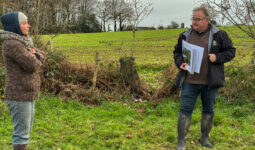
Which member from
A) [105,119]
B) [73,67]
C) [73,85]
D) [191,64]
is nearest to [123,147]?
[105,119]

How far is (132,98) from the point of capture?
6559mm

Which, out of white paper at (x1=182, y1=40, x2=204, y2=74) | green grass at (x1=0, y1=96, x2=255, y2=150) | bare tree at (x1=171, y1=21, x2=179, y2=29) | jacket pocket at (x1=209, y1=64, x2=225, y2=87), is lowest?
green grass at (x1=0, y1=96, x2=255, y2=150)

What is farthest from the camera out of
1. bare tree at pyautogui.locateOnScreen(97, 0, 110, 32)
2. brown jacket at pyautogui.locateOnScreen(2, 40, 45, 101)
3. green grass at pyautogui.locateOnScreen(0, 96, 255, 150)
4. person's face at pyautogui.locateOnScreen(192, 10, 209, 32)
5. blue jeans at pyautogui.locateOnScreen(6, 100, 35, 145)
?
bare tree at pyautogui.locateOnScreen(97, 0, 110, 32)

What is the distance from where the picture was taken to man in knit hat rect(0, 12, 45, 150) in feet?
9.32

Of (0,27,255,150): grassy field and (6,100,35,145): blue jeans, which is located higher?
(6,100,35,145): blue jeans

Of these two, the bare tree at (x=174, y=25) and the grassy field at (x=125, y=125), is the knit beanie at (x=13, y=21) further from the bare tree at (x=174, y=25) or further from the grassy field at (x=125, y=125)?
the bare tree at (x=174, y=25)

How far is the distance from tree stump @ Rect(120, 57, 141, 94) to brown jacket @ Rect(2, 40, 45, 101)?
381 cm

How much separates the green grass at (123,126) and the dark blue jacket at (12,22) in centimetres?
195

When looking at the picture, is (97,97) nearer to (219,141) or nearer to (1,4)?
(219,141)

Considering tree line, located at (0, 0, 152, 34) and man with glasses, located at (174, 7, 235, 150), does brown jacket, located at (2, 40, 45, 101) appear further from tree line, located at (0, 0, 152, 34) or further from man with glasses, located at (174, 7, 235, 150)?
tree line, located at (0, 0, 152, 34)

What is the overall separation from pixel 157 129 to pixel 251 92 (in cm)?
286

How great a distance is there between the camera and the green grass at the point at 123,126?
4.05 metres

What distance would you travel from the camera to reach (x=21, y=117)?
300cm

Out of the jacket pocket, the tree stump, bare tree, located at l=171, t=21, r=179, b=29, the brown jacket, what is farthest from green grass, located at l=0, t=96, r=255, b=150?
bare tree, located at l=171, t=21, r=179, b=29
